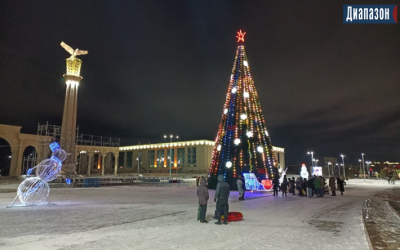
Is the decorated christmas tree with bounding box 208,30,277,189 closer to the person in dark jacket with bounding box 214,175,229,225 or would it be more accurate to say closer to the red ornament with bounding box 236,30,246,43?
the red ornament with bounding box 236,30,246,43

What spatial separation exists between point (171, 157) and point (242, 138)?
2101 inches

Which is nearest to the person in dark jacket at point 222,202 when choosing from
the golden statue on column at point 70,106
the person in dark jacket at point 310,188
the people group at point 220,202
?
the people group at point 220,202

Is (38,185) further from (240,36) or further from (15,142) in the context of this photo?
(15,142)

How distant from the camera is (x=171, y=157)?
236ft

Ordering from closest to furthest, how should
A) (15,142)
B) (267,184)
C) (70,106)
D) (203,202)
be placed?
(203,202)
(267,184)
(70,106)
(15,142)

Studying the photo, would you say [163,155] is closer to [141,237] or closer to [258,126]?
[258,126]

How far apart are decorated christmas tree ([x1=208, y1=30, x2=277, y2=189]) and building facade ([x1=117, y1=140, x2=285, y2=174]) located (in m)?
38.4

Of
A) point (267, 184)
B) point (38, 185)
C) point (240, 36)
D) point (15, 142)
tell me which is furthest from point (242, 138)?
point (15, 142)

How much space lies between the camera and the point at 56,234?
6766 millimetres

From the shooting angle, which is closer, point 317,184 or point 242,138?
point 317,184

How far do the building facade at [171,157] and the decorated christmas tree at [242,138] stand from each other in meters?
38.4

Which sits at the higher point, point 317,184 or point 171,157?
point 171,157

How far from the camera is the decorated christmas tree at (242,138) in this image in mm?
20486

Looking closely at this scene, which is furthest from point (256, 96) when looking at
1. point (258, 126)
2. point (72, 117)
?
point (72, 117)
